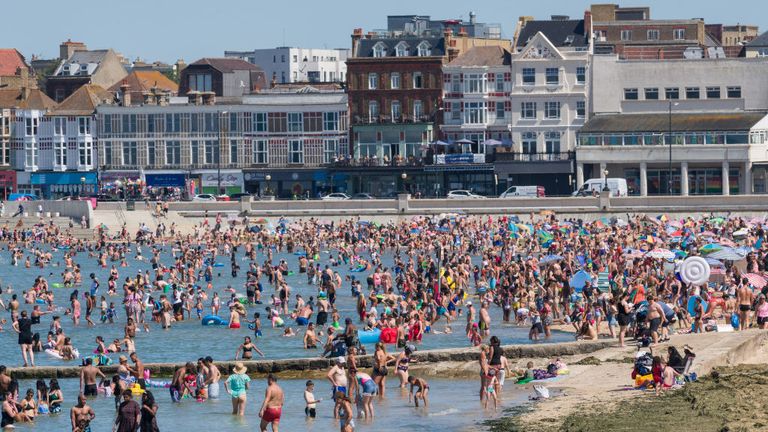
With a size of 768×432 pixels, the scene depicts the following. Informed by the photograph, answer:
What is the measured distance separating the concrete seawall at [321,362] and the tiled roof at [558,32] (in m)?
60.7

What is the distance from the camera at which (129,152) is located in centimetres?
10325

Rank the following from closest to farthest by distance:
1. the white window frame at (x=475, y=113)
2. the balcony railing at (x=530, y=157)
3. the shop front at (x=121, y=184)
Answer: the balcony railing at (x=530, y=157) → the white window frame at (x=475, y=113) → the shop front at (x=121, y=184)

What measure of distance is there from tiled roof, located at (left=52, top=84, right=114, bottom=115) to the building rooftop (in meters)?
32.7

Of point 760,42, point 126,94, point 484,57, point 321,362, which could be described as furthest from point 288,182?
point 321,362

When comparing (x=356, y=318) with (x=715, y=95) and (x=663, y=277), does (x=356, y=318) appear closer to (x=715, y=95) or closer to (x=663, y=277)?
(x=663, y=277)

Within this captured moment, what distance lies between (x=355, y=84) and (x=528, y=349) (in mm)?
62488

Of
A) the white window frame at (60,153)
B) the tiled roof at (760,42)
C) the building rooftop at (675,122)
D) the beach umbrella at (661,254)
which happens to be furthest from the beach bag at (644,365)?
the tiled roof at (760,42)

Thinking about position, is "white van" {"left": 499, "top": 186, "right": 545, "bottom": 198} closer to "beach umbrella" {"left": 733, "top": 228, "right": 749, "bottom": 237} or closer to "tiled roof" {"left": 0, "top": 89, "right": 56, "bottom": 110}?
"beach umbrella" {"left": 733, "top": 228, "right": 749, "bottom": 237}

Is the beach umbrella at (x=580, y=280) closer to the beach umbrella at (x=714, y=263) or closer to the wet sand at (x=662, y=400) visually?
the beach umbrella at (x=714, y=263)

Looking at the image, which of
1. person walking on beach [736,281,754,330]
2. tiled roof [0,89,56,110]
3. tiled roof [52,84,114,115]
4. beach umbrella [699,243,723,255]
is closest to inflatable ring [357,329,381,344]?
person walking on beach [736,281,754,330]

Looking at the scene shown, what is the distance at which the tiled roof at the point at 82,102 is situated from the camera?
348 ft

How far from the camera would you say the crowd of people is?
35312mm

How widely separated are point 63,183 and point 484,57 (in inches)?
1100

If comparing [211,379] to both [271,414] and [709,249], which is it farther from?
[709,249]
